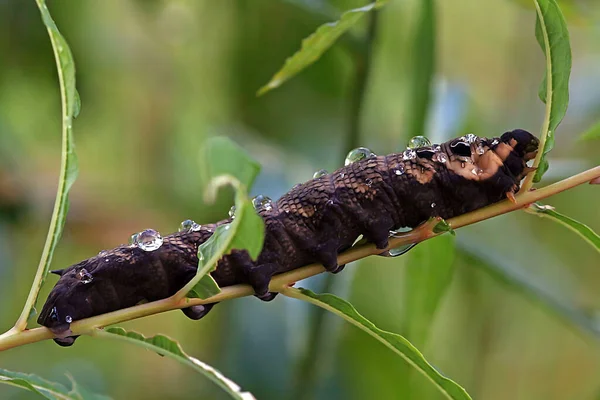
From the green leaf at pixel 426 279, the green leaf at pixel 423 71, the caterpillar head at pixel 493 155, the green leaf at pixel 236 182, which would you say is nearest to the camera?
the green leaf at pixel 236 182

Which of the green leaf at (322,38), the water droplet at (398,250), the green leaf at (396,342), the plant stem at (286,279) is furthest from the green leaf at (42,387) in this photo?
the green leaf at (322,38)

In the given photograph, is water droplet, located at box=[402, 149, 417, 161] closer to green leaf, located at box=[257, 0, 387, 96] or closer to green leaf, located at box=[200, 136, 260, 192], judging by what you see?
green leaf, located at box=[257, 0, 387, 96]

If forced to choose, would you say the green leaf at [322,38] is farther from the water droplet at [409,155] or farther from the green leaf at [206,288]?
the green leaf at [206,288]

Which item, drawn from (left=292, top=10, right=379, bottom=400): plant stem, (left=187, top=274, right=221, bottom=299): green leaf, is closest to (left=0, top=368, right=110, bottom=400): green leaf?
(left=187, top=274, right=221, bottom=299): green leaf

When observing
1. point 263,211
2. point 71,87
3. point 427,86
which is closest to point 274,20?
point 427,86

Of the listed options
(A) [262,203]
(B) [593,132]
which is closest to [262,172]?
(A) [262,203]

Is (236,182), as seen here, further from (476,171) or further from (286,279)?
(476,171)
